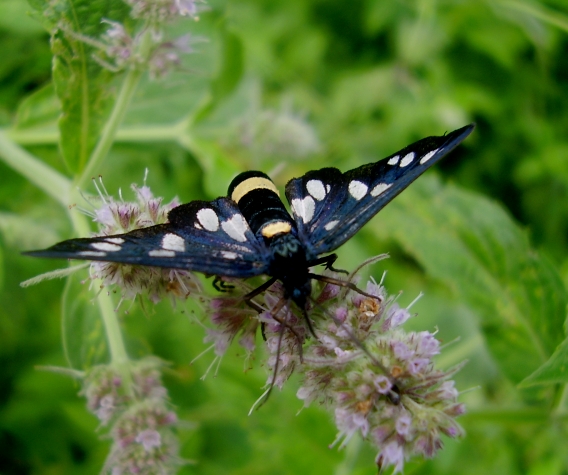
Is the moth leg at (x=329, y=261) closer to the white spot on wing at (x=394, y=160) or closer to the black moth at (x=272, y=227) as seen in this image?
the black moth at (x=272, y=227)

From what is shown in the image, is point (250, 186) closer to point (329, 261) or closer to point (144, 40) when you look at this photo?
point (329, 261)

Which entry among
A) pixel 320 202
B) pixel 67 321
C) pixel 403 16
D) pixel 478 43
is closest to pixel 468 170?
pixel 478 43

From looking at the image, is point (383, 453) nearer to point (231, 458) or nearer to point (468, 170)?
point (231, 458)

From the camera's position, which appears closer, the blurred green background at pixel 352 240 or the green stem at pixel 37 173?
the green stem at pixel 37 173

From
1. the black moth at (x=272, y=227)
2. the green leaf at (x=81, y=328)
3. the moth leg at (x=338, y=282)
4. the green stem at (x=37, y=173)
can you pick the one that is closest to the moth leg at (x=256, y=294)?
the black moth at (x=272, y=227)

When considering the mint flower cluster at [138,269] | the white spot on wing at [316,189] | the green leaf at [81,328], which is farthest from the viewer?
the green leaf at [81,328]

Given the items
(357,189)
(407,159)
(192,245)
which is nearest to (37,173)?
(192,245)

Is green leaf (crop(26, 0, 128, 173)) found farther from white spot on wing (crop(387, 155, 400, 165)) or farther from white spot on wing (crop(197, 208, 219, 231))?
white spot on wing (crop(387, 155, 400, 165))
